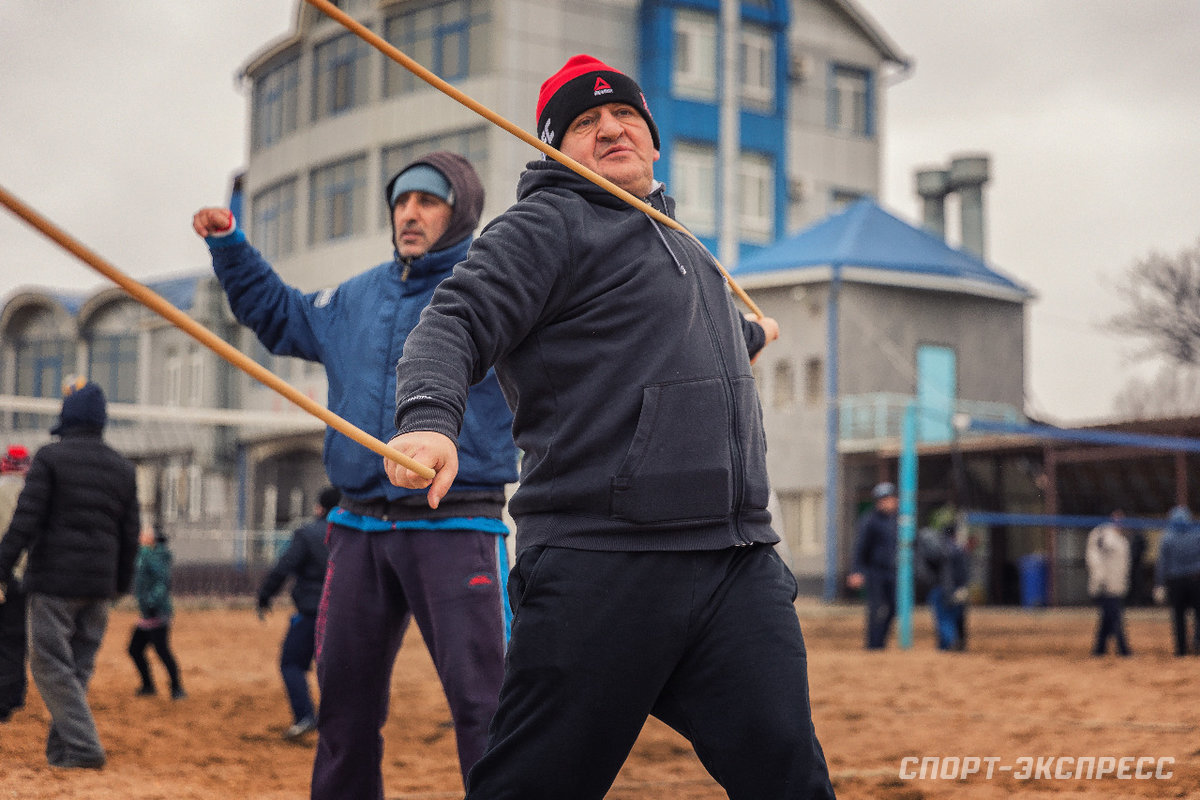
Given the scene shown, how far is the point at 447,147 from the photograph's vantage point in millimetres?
30750

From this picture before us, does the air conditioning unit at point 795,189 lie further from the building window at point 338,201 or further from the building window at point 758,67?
the building window at point 338,201

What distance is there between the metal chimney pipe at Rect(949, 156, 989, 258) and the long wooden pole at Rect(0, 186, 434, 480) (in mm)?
35001

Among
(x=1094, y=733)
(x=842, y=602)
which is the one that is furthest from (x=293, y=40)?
(x=1094, y=733)

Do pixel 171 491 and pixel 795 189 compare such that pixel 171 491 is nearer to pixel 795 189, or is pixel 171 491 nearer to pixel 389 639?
pixel 795 189

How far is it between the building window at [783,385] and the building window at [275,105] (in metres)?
13.2

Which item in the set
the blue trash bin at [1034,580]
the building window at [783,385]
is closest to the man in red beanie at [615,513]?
the blue trash bin at [1034,580]

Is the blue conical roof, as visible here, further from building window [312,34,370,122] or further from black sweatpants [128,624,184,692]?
black sweatpants [128,624,184,692]

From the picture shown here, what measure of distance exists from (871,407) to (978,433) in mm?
2824

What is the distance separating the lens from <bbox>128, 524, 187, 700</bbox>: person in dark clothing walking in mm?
10031

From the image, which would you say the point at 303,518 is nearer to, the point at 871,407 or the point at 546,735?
the point at 871,407

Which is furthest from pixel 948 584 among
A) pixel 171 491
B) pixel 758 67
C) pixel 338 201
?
pixel 171 491

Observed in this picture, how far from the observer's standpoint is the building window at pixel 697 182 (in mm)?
31938

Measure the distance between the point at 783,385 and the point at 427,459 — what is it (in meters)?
28.6

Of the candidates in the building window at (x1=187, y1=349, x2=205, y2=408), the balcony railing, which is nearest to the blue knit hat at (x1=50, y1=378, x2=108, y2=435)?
the balcony railing
